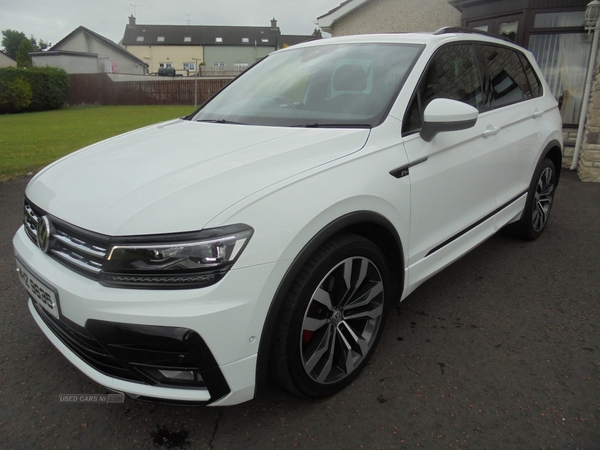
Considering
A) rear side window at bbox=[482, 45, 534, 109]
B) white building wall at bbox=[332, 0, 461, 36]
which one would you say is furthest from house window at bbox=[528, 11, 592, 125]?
rear side window at bbox=[482, 45, 534, 109]

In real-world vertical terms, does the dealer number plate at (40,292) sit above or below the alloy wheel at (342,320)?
above

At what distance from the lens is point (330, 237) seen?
208 centimetres

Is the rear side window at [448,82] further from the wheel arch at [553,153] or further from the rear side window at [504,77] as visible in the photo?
the wheel arch at [553,153]

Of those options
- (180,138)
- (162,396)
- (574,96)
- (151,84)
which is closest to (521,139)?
(180,138)

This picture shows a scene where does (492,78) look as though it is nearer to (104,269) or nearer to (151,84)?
(104,269)

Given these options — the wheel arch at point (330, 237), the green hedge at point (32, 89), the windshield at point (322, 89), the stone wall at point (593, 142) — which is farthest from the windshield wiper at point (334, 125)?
the green hedge at point (32, 89)

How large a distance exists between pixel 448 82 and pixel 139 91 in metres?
33.6

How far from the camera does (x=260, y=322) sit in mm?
1822

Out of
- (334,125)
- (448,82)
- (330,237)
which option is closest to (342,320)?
(330,237)

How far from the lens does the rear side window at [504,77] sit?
349 cm

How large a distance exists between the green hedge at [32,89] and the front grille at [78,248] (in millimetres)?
27208

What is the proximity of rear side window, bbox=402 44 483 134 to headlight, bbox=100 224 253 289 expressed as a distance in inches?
50.6

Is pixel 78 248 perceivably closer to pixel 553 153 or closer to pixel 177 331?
pixel 177 331

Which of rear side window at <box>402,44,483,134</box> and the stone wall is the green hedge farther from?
rear side window at <box>402,44,483,134</box>
